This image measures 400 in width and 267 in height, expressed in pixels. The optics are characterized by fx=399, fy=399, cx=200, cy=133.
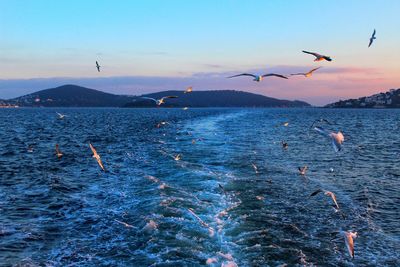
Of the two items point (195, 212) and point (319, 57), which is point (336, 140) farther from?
point (195, 212)

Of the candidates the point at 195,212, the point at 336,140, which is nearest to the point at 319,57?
the point at 336,140

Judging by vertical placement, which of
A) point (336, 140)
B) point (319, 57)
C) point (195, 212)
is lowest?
point (195, 212)

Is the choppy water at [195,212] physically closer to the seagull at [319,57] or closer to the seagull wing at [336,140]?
the seagull wing at [336,140]

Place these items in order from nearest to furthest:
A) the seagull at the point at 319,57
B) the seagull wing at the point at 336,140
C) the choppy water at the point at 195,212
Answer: the seagull wing at the point at 336,140 < the choppy water at the point at 195,212 < the seagull at the point at 319,57

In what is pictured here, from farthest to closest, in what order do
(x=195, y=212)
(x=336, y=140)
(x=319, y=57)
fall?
(x=195, y=212)
(x=319, y=57)
(x=336, y=140)

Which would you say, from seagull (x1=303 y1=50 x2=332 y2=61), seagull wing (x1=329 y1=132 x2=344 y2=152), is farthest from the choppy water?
seagull (x1=303 y1=50 x2=332 y2=61)

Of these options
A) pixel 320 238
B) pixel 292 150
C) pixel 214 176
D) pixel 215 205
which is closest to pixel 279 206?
pixel 215 205

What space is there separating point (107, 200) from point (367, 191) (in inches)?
543

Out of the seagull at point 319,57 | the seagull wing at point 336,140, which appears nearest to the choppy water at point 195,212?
the seagull wing at point 336,140

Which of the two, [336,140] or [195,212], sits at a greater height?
[336,140]

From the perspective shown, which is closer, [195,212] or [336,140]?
[336,140]

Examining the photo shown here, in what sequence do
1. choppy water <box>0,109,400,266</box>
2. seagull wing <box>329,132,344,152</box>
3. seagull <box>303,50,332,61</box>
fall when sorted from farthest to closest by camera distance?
seagull <box>303,50,332,61</box> < choppy water <box>0,109,400,266</box> < seagull wing <box>329,132,344,152</box>

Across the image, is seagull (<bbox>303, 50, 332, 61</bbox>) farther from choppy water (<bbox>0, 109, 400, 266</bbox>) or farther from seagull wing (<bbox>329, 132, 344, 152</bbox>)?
choppy water (<bbox>0, 109, 400, 266</bbox>)

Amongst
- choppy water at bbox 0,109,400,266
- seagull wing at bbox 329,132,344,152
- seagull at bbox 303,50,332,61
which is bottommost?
choppy water at bbox 0,109,400,266
